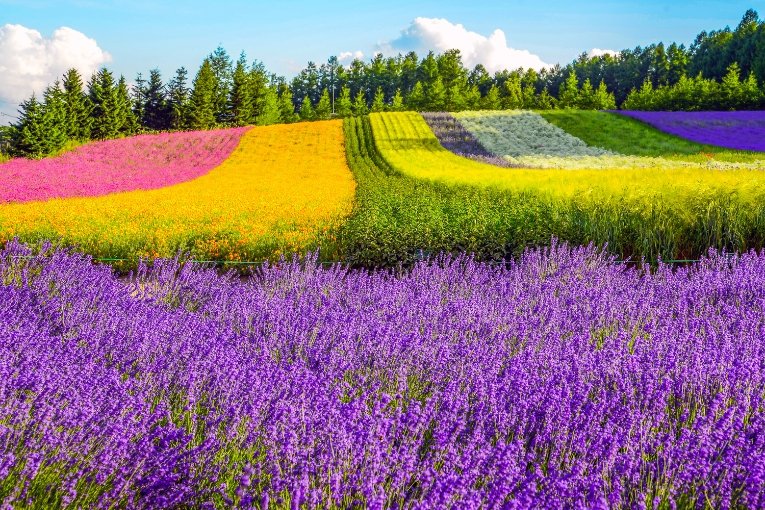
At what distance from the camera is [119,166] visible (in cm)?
2716

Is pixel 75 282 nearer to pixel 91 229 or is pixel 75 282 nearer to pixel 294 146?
pixel 91 229

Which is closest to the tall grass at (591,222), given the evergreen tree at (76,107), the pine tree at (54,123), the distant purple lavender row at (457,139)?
the distant purple lavender row at (457,139)

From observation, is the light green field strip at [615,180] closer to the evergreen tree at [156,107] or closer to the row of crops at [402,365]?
the row of crops at [402,365]

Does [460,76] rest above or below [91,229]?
above

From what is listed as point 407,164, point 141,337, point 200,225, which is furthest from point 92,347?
point 407,164

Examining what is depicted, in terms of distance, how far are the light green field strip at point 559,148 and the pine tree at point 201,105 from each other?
17318 millimetres

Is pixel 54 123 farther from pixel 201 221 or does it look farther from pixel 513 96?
pixel 513 96

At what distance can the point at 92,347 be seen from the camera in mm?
4152

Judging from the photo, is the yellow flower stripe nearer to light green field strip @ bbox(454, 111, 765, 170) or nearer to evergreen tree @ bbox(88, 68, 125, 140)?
light green field strip @ bbox(454, 111, 765, 170)

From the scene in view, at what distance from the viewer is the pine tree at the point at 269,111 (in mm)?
55812

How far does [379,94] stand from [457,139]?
36.3 metres

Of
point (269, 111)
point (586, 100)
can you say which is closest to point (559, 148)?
point (586, 100)

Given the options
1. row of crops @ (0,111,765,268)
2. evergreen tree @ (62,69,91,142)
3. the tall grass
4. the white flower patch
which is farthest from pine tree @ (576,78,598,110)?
the tall grass

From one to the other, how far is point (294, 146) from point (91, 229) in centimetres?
2445
